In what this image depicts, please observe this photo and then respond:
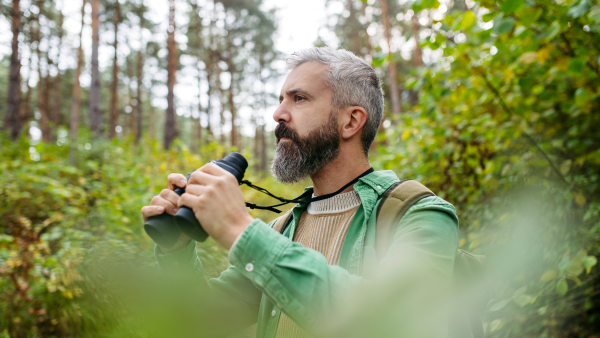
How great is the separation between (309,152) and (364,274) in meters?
0.63

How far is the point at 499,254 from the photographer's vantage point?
9.12 ft

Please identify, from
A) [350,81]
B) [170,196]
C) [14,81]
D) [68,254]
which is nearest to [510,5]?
[350,81]

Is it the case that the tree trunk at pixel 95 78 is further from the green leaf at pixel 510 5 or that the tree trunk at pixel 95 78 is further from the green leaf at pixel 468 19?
the green leaf at pixel 510 5

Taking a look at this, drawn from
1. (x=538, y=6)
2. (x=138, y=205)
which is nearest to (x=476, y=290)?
(x=538, y=6)

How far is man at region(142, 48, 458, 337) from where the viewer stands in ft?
3.04

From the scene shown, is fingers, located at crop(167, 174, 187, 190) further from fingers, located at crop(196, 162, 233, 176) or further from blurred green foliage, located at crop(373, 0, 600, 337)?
blurred green foliage, located at crop(373, 0, 600, 337)

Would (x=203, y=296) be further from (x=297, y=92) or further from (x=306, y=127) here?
(x=297, y=92)

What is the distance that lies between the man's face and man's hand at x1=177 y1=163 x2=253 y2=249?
2.06ft

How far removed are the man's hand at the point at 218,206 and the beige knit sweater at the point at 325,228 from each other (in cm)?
58

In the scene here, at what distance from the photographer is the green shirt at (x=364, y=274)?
0.90 m

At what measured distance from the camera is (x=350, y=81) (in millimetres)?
1701

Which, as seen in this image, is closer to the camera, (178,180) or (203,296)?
(178,180)

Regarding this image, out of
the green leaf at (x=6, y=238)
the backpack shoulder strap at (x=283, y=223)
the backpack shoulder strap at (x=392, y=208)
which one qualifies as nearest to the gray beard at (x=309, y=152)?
the backpack shoulder strap at (x=283, y=223)

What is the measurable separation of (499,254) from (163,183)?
5.04m
